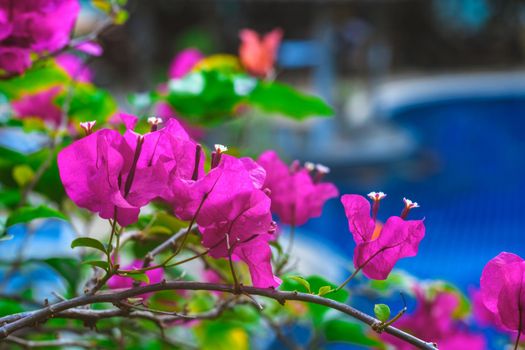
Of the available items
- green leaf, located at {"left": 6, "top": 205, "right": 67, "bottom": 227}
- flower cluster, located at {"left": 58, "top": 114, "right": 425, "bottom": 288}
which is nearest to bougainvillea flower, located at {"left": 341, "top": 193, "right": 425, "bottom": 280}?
flower cluster, located at {"left": 58, "top": 114, "right": 425, "bottom": 288}

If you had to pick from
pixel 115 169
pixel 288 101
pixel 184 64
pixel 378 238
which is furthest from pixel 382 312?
pixel 184 64

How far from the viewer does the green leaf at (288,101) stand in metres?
0.69

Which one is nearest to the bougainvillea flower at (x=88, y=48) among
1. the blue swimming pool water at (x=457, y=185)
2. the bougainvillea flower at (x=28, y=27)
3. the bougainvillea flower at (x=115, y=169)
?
the bougainvillea flower at (x=28, y=27)

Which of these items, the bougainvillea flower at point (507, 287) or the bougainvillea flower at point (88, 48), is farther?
the bougainvillea flower at point (88, 48)

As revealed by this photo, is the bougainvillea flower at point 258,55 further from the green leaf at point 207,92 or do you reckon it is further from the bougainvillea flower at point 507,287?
the bougainvillea flower at point 507,287

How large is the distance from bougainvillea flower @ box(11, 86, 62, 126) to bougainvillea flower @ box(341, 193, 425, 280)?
57cm

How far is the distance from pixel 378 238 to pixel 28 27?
0.29m

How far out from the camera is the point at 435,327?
0.71 meters

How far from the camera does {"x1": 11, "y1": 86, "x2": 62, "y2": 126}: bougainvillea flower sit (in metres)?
0.89

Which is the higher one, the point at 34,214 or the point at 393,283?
the point at 393,283

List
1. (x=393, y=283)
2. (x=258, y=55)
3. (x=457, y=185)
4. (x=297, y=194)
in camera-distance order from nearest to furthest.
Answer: (x=297, y=194) < (x=393, y=283) < (x=258, y=55) < (x=457, y=185)

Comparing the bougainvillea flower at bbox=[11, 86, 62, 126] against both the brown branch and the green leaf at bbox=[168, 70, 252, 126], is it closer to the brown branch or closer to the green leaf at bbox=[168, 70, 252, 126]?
the green leaf at bbox=[168, 70, 252, 126]

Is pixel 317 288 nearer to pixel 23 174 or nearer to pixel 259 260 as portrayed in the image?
pixel 259 260

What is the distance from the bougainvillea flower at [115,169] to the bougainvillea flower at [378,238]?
99mm
